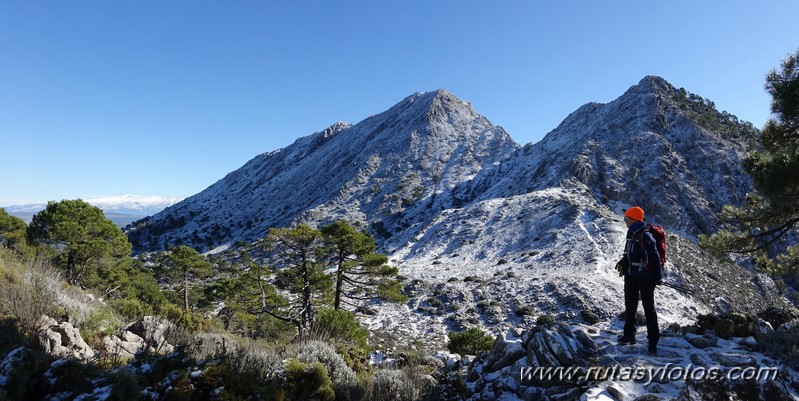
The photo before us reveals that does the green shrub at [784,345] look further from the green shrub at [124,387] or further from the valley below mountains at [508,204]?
the valley below mountains at [508,204]

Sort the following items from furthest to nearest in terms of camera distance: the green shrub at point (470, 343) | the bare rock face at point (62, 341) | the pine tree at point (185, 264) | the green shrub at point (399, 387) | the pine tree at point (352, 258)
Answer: the pine tree at point (185, 264)
the pine tree at point (352, 258)
the green shrub at point (470, 343)
the green shrub at point (399, 387)
the bare rock face at point (62, 341)

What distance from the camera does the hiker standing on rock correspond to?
6203 mm

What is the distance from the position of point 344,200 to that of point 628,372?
70.1 m

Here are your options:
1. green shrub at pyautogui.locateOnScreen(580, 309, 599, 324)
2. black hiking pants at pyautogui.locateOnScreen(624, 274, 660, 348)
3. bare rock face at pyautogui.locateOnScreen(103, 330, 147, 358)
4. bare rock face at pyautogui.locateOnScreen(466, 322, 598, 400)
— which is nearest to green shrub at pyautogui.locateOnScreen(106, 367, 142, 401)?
bare rock face at pyautogui.locateOnScreen(103, 330, 147, 358)

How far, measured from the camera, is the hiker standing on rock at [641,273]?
6203 millimetres

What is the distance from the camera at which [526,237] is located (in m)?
41.9

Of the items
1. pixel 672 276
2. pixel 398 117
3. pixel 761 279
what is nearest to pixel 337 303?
pixel 672 276

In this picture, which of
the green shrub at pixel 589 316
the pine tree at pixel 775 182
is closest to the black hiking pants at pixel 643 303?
the pine tree at pixel 775 182

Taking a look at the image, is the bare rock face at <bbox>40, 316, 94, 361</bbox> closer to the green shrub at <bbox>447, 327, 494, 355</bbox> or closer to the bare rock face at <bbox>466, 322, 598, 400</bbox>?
the bare rock face at <bbox>466, 322, 598, 400</bbox>

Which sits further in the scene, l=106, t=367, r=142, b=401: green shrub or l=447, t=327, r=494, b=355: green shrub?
l=447, t=327, r=494, b=355: green shrub

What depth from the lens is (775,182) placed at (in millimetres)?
8391

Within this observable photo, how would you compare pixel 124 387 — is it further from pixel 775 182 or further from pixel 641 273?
pixel 775 182

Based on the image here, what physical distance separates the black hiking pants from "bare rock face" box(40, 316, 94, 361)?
8317 mm

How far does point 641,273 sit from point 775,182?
513 cm
